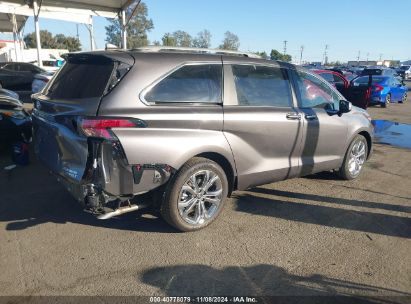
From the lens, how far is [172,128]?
3576mm

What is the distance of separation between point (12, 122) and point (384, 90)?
49.5ft

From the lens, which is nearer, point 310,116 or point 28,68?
point 310,116

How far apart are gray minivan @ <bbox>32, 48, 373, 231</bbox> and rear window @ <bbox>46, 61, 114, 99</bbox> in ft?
0.04

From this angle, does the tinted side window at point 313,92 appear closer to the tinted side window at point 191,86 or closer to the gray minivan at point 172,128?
the gray minivan at point 172,128

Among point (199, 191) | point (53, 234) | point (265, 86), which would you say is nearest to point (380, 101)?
point (265, 86)

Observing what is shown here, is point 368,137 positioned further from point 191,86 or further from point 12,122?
point 12,122

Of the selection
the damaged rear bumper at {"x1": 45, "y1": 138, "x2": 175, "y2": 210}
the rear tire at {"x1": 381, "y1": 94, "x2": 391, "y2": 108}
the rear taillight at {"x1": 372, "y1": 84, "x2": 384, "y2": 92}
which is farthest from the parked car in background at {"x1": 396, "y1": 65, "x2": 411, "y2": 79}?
the damaged rear bumper at {"x1": 45, "y1": 138, "x2": 175, "y2": 210}

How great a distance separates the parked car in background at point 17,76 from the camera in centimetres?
1691

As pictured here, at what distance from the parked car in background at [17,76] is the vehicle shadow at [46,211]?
44.0ft

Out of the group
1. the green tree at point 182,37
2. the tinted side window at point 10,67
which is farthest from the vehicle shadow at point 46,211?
the green tree at point 182,37

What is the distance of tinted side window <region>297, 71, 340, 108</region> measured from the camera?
491 centimetres

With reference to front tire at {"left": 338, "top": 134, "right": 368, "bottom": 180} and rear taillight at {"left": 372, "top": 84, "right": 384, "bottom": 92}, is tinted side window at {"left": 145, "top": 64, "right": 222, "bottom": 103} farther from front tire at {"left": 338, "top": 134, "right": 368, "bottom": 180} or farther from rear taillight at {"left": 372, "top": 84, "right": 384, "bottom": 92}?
rear taillight at {"left": 372, "top": 84, "right": 384, "bottom": 92}

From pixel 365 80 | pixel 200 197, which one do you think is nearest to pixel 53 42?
pixel 365 80

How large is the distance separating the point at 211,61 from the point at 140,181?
1.53 metres
